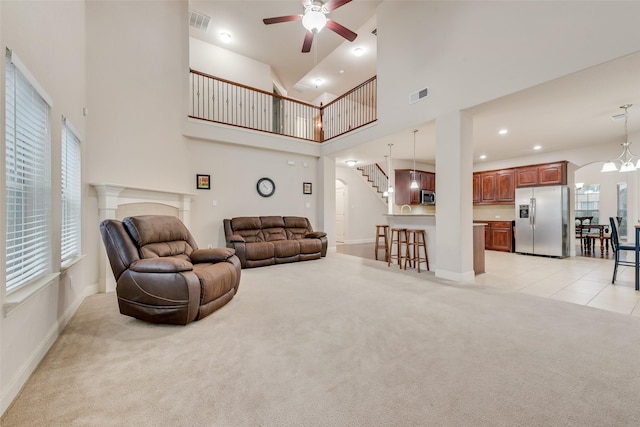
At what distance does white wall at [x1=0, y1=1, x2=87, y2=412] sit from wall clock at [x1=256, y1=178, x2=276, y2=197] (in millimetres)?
3276

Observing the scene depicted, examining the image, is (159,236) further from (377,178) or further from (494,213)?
(494,213)

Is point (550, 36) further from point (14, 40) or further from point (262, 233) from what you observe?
point (262, 233)

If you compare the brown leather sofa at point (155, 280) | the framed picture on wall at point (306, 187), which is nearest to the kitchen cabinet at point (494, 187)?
the framed picture on wall at point (306, 187)

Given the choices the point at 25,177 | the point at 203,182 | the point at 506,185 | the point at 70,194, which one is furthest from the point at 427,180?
the point at 25,177

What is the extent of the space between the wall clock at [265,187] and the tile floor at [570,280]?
4614mm

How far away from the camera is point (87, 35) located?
3.64 meters

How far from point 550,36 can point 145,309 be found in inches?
203

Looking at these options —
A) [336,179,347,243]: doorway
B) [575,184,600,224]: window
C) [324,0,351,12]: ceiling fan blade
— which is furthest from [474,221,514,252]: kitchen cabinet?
[324,0,351,12]: ceiling fan blade

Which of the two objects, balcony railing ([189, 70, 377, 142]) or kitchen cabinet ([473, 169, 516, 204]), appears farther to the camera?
kitchen cabinet ([473, 169, 516, 204])

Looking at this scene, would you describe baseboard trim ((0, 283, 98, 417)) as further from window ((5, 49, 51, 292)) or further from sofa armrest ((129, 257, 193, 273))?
sofa armrest ((129, 257, 193, 273))

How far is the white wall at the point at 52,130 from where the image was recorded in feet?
5.04

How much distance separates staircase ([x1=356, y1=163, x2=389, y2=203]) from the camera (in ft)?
31.3

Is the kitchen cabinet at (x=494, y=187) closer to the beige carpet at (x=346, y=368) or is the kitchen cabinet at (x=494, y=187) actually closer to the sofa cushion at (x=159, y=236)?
the beige carpet at (x=346, y=368)

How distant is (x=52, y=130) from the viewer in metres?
2.33
